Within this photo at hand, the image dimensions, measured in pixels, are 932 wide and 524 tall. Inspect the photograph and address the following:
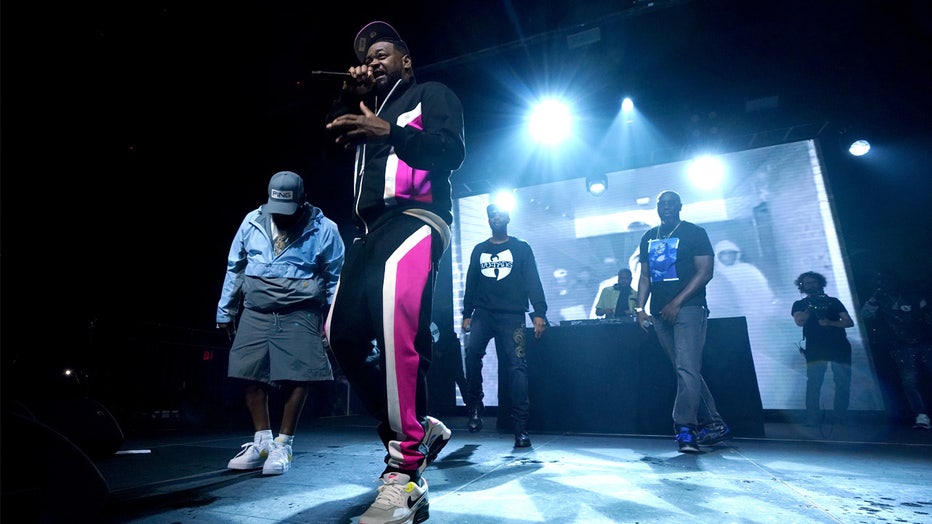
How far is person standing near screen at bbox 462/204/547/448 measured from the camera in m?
3.52

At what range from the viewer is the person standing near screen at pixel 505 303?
352 centimetres

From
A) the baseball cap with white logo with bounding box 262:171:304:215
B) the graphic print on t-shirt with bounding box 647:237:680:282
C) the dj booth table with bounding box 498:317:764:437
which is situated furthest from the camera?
the dj booth table with bounding box 498:317:764:437

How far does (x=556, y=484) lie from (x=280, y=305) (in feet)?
5.92

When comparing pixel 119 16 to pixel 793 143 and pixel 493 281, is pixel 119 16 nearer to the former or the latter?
pixel 493 281

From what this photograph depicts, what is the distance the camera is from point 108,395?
4.37 meters

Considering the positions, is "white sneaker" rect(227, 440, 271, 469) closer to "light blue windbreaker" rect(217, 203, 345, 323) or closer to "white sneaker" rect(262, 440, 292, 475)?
"white sneaker" rect(262, 440, 292, 475)

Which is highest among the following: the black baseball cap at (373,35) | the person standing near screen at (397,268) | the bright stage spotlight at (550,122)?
the bright stage spotlight at (550,122)

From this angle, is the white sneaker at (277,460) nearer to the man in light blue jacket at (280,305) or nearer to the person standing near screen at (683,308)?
the man in light blue jacket at (280,305)

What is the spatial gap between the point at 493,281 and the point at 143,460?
109 inches

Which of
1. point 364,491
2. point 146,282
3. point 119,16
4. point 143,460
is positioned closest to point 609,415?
point 364,491

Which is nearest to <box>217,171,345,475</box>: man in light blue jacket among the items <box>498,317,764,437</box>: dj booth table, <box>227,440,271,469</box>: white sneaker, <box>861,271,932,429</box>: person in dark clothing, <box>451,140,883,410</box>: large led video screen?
<box>227,440,271,469</box>: white sneaker

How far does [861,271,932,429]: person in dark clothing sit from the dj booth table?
2.54 metres

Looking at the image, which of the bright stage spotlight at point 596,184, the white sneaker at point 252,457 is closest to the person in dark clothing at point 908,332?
the bright stage spotlight at point 596,184

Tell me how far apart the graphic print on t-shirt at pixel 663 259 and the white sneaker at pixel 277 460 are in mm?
2901
